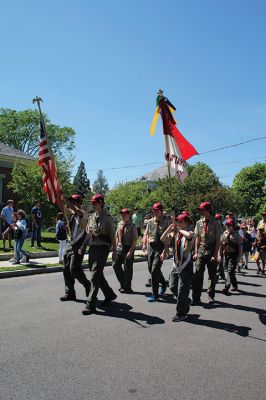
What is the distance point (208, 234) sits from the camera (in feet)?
27.0

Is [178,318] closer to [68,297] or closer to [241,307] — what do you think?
[241,307]

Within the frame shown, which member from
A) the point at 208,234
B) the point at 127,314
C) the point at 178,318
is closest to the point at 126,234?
the point at 208,234

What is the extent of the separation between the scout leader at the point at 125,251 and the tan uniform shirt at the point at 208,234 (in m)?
→ 1.56

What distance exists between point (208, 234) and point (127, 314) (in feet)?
8.20

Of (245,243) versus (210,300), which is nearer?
(210,300)

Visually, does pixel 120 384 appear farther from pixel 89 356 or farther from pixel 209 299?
pixel 209 299

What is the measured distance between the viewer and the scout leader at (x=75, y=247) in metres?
7.48

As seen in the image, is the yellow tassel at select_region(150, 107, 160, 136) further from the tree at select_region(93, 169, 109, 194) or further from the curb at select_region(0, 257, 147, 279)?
the tree at select_region(93, 169, 109, 194)

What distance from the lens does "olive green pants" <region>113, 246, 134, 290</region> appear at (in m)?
8.98

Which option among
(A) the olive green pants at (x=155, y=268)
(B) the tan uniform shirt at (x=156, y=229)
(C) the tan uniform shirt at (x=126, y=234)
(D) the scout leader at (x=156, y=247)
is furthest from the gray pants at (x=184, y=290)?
(C) the tan uniform shirt at (x=126, y=234)

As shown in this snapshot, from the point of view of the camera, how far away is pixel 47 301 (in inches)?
303

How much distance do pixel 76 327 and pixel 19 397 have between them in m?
2.29

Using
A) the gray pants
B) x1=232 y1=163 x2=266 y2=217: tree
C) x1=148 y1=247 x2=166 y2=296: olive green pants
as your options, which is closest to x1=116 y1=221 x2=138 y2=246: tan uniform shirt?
x1=148 y1=247 x2=166 y2=296: olive green pants

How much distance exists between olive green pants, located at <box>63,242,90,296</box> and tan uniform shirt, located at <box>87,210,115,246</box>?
632 millimetres
